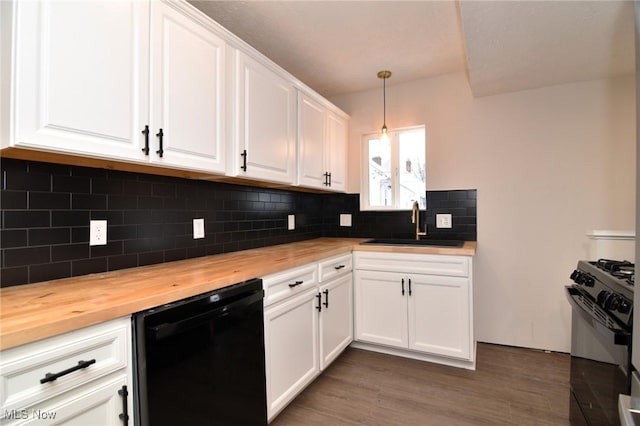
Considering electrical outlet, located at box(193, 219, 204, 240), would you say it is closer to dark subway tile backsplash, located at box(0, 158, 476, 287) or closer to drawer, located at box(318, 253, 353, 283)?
dark subway tile backsplash, located at box(0, 158, 476, 287)

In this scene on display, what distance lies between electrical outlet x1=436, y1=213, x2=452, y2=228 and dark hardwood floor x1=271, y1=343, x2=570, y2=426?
3.71 feet

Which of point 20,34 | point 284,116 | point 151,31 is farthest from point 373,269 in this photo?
point 20,34

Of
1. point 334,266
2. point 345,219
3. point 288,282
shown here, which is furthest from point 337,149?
point 288,282

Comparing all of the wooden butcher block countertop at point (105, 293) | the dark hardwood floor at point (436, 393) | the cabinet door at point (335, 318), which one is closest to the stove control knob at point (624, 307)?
the dark hardwood floor at point (436, 393)

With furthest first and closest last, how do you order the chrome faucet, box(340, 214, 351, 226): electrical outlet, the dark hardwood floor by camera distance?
1. box(340, 214, 351, 226): electrical outlet
2. the chrome faucet
3. the dark hardwood floor

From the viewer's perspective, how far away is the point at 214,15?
203cm

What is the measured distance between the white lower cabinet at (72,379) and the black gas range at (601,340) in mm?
1620

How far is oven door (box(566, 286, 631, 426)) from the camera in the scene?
1080 mm

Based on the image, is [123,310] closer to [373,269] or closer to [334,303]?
[334,303]

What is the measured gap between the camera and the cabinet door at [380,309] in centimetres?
254

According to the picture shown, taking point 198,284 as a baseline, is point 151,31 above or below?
above

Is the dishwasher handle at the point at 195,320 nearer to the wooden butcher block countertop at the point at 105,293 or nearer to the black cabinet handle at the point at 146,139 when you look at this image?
the wooden butcher block countertop at the point at 105,293

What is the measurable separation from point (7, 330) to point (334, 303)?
188cm

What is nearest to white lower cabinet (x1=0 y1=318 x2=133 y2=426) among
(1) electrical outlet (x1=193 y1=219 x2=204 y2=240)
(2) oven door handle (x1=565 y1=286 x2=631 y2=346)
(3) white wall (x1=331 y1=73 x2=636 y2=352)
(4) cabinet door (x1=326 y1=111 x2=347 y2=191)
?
(1) electrical outlet (x1=193 y1=219 x2=204 y2=240)
